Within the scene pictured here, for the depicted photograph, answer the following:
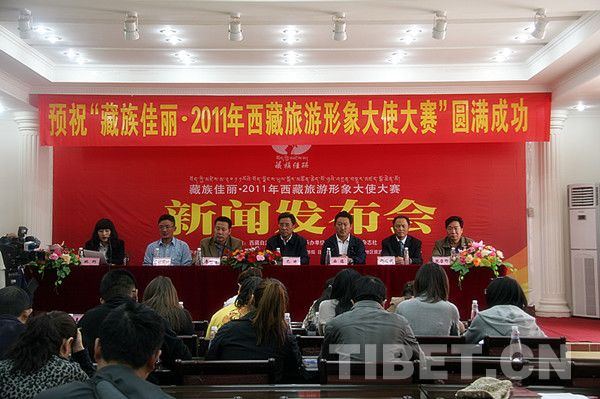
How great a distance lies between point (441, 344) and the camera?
3498 mm

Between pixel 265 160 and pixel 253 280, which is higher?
pixel 265 160

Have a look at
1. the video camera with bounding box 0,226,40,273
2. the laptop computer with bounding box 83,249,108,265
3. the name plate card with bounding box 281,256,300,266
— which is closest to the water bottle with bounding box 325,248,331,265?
the name plate card with bounding box 281,256,300,266

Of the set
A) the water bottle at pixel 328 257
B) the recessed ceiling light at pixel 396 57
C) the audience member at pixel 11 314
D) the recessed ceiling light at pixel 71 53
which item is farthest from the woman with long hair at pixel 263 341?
the recessed ceiling light at pixel 71 53

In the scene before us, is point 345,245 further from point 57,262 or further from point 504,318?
point 504,318

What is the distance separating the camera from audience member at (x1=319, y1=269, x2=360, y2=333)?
400cm

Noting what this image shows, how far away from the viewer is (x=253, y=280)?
12.4 feet

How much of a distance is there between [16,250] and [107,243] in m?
0.93

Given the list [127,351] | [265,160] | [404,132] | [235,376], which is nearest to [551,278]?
[404,132]

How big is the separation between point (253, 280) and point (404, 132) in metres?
4.43

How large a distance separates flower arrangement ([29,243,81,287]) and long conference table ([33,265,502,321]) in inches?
2.9

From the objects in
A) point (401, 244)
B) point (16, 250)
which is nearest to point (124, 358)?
point (401, 244)

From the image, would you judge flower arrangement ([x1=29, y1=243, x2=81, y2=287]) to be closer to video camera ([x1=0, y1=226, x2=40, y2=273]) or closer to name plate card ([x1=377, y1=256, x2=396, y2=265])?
video camera ([x1=0, y1=226, x2=40, y2=273])

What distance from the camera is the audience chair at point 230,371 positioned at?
2715mm

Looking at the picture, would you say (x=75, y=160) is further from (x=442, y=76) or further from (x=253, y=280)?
(x=253, y=280)
